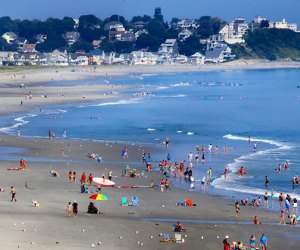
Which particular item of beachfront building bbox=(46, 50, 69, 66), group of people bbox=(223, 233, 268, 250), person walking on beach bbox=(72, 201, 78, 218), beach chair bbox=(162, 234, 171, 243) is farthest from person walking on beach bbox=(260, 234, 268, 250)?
beachfront building bbox=(46, 50, 69, 66)

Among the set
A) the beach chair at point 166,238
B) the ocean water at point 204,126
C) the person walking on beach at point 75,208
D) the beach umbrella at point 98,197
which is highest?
the person walking on beach at point 75,208

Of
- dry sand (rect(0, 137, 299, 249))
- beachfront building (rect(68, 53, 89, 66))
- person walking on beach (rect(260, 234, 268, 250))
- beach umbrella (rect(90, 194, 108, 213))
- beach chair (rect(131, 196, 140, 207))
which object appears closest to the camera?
person walking on beach (rect(260, 234, 268, 250))

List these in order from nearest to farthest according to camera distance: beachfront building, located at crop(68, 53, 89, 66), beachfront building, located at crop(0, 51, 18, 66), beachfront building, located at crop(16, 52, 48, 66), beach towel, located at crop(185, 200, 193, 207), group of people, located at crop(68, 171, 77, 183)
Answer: beach towel, located at crop(185, 200, 193, 207)
group of people, located at crop(68, 171, 77, 183)
beachfront building, located at crop(0, 51, 18, 66)
beachfront building, located at crop(16, 52, 48, 66)
beachfront building, located at crop(68, 53, 89, 66)

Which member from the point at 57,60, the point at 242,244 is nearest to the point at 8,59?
the point at 57,60

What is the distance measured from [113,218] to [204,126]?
3545 cm

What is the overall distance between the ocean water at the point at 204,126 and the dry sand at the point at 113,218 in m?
3.68

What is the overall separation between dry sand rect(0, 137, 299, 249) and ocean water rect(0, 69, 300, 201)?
3681 millimetres

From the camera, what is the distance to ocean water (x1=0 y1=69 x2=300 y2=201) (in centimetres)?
4262

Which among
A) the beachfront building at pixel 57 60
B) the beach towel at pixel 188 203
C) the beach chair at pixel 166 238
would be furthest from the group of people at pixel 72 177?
→ the beachfront building at pixel 57 60

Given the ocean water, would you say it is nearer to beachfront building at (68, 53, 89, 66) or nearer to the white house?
the white house

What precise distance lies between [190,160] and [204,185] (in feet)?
23.7

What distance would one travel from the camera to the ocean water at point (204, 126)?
4262 cm

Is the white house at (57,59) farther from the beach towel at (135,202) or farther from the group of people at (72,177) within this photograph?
the beach towel at (135,202)

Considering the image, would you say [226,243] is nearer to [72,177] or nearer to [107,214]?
[107,214]
